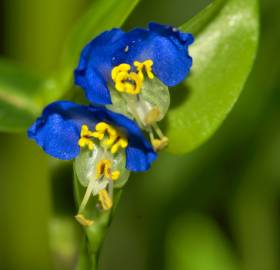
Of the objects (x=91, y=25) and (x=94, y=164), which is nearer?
(x=94, y=164)

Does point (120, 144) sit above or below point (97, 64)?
below

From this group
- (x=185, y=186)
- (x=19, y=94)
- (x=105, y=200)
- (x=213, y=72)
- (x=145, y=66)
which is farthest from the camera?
(x=185, y=186)

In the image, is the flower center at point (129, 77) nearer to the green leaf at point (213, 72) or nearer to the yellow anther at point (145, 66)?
the yellow anther at point (145, 66)

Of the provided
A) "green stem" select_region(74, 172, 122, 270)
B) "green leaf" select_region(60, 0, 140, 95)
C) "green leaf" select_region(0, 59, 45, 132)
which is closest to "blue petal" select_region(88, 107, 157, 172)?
"green stem" select_region(74, 172, 122, 270)

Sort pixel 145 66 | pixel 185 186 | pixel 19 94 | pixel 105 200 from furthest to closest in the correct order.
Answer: pixel 185 186
pixel 19 94
pixel 145 66
pixel 105 200

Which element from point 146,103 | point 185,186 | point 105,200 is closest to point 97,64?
point 146,103

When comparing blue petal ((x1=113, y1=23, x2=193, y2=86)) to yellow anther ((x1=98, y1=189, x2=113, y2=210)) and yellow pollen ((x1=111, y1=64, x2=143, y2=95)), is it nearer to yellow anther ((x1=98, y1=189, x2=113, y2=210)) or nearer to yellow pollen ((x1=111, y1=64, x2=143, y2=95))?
yellow pollen ((x1=111, y1=64, x2=143, y2=95))

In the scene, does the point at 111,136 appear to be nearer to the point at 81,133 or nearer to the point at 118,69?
the point at 81,133

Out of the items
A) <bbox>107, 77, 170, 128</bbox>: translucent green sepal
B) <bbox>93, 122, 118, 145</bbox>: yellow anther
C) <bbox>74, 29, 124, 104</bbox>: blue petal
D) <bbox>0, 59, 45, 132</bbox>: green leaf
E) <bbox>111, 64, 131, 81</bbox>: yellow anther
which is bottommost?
<bbox>0, 59, 45, 132</bbox>: green leaf

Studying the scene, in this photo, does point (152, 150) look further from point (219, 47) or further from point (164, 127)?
point (219, 47)
